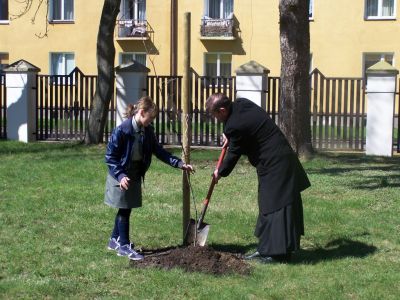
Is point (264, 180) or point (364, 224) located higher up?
point (264, 180)

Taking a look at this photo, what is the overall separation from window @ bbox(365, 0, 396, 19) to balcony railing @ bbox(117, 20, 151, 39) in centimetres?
851

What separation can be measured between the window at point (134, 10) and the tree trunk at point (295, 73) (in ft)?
57.0

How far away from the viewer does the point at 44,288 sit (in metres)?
6.44

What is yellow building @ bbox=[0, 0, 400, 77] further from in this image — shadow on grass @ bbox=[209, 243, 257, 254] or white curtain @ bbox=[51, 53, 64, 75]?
shadow on grass @ bbox=[209, 243, 257, 254]

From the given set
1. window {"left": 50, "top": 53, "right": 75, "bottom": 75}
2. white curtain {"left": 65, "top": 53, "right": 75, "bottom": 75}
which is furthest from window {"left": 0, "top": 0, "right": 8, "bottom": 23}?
white curtain {"left": 65, "top": 53, "right": 75, "bottom": 75}

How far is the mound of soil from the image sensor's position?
7016 millimetres

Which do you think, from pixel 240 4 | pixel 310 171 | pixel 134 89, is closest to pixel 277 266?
pixel 310 171

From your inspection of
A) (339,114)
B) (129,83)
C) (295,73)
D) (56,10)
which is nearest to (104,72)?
(129,83)

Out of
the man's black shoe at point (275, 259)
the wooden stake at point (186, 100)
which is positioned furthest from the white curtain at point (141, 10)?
the man's black shoe at point (275, 259)

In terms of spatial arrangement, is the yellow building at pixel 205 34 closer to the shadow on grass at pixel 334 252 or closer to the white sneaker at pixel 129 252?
the shadow on grass at pixel 334 252

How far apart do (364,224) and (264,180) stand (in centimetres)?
224

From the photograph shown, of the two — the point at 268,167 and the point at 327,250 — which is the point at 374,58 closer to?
the point at 327,250

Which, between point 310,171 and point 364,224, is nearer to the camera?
point 364,224

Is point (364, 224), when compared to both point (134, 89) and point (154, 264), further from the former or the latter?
point (134, 89)
